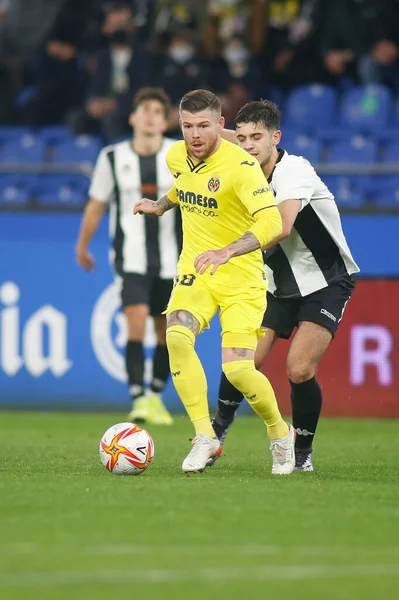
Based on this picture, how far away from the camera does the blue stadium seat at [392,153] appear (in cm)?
1321

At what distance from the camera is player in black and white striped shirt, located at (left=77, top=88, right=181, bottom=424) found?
33.9ft

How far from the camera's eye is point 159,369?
1062cm

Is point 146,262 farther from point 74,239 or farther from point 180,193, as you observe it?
point 180,193

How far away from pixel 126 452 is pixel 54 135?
828 centimetres

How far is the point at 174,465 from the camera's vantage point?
7.29 meters

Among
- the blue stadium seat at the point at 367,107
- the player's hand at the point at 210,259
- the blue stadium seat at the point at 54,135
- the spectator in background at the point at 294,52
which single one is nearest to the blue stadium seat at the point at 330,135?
the blue stadium seat at the point at 367,107

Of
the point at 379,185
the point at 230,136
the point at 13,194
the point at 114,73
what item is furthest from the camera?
the point at 114,73

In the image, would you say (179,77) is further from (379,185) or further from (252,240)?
(252,240)

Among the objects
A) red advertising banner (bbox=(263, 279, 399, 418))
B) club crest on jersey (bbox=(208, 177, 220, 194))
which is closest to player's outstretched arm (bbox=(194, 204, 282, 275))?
club crest on jersey (bbox=(208, 177, 220, 194))

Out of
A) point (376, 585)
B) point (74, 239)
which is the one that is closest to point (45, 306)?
point (74, 239)

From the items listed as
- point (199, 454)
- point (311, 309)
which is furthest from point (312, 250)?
point (199, 454)

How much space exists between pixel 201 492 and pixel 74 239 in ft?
19.6

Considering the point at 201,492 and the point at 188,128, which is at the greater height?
the point at 188,128

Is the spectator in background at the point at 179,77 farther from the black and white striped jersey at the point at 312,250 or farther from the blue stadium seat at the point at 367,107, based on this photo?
the black and white striped jersey at the point at 312,250
